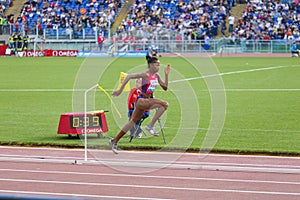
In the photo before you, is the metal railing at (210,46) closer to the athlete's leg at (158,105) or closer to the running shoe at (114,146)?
the athlete's leg at (158,105)

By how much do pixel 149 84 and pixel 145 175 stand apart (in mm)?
1984

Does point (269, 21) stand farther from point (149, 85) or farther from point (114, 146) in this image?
point (149, 85)

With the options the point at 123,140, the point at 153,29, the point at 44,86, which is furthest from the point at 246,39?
the point at 123,140

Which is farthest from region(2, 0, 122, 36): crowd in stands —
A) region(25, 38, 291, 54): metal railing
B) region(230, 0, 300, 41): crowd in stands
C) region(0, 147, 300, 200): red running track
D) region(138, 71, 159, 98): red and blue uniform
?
region(0, 147, 300, 200): red running track

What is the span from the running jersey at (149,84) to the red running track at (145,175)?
1088 mm

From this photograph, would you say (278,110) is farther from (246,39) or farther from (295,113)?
(246,39)

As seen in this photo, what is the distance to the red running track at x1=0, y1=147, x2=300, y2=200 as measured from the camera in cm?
984

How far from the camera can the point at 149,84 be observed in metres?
12.7

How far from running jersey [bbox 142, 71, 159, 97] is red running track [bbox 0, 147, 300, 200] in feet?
3.57

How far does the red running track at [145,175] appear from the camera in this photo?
9836 mm

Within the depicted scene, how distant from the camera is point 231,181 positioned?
10664 millimetres

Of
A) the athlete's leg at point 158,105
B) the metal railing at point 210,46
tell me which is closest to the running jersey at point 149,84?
the athlete's leg at point 158,105

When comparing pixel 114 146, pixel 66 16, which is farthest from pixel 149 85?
pixel 66 16

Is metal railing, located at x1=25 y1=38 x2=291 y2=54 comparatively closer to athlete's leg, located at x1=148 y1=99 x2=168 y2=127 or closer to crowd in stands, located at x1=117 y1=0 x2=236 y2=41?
crowd in stands, located at x1=117 y1=0 x2=236 y2=41
